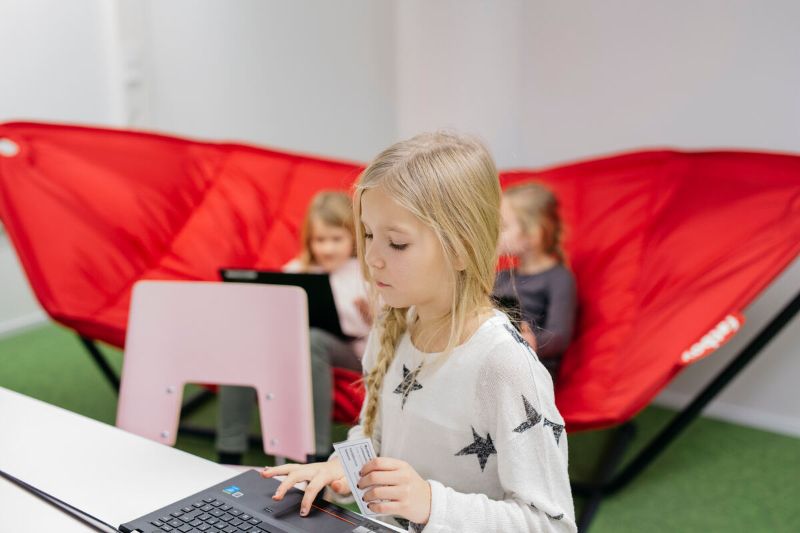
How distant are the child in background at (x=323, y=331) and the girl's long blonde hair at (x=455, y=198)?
46.2 inches

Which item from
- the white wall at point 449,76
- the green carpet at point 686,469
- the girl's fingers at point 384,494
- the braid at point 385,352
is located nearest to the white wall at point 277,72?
the white wall at point 449,76

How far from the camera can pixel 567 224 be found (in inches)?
102

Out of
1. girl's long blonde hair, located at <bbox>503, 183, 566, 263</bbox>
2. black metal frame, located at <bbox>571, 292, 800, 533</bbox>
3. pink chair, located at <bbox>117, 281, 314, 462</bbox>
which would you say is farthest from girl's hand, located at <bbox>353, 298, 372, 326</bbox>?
pink chair, located at <bbox>117, 281, 314, 462</bbox>

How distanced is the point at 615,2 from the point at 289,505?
228cm

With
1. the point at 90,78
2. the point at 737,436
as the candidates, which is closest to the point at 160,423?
the point at 737,436

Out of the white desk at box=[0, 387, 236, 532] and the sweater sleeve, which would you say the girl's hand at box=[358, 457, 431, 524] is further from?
the white desk at box=[0, 387, 236, 532]

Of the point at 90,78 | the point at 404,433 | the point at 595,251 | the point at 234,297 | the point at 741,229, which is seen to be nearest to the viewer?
the point at 404,433

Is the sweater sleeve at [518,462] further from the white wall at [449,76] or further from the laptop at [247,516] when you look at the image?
the white wall at [449,76]

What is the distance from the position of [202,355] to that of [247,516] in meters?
0.65

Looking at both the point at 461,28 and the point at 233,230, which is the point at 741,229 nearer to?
the point at 461,28

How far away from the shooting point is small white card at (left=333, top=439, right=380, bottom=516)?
92 cm

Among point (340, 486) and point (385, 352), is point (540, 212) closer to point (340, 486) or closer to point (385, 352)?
point (385, 352)

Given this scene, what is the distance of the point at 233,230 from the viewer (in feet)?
9.14

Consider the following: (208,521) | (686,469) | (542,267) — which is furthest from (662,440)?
(208,521)
